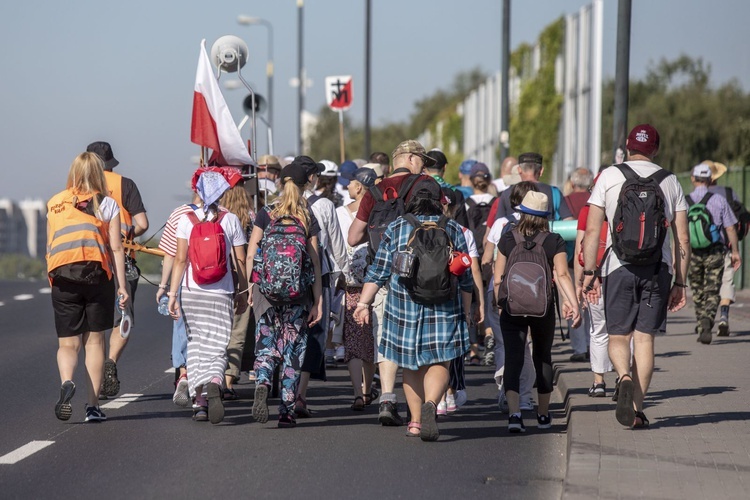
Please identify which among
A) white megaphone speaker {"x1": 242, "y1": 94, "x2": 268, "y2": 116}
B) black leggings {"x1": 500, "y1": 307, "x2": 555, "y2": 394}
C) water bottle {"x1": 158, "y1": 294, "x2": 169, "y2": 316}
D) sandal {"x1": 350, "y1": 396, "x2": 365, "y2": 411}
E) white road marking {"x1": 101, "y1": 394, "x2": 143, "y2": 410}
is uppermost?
white megaphone speaker {"x1": 242, "y1": 94, "x2": 268, "y2": 116}

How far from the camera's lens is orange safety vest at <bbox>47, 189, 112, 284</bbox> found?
901 cm

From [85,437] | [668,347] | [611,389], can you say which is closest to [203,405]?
[85,437]

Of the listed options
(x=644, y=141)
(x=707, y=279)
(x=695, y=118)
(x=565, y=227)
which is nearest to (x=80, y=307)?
(x=644, y=141)

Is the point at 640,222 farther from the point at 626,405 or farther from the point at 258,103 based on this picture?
the point at 258,103

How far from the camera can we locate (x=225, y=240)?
934cm

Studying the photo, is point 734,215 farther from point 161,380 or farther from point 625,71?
point 161,380

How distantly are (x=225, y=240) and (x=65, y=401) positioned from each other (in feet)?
4.99

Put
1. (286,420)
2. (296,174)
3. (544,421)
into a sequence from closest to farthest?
(286,420) → (544,421) → (296,174)

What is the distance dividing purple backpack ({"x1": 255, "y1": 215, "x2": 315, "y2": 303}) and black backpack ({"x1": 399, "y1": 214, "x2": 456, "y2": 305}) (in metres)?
0.94

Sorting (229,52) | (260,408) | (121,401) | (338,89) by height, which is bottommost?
(121,401)

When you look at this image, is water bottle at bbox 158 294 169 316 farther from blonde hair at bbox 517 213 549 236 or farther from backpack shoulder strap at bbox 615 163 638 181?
backpack shoulder strap at bbox 615 163 638 181

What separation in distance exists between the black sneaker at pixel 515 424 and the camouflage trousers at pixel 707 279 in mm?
6232

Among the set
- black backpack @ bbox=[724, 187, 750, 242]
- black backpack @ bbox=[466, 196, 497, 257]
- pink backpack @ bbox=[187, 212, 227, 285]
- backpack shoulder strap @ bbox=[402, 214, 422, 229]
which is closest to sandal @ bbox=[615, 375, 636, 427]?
backpack shoulder strap @ bbox=[402, 214, 422, 229]

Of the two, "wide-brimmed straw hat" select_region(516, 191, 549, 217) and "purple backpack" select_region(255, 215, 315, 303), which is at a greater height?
"wide-brimmed straw hat" select_region(516, 191, 549, 217)
